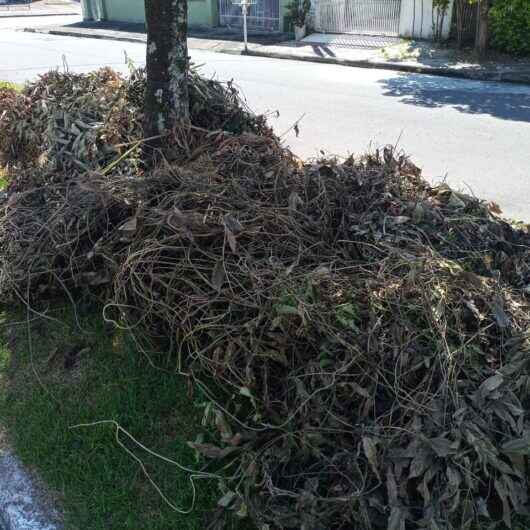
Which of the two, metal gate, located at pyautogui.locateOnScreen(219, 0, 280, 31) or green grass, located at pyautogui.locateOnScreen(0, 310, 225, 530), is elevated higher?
metal gate, located at pyautogui.locateOnScreen(219, 0, 280, 31)

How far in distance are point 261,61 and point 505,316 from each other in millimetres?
13193

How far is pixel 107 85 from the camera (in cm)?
582

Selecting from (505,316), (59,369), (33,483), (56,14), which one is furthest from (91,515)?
(56,14)

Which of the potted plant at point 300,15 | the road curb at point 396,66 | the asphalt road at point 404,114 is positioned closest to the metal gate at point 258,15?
the potted plant at point 300,15

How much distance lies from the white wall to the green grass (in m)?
14.2

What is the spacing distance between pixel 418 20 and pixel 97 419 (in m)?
15.2

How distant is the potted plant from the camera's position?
58.5 feet

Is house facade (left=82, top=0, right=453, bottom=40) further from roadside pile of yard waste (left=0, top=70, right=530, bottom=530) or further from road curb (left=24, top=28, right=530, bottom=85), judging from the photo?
roadside pile of yard waste (left=0, top=70, right=530, bottom=530)

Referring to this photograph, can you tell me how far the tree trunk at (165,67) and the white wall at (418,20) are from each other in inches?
492

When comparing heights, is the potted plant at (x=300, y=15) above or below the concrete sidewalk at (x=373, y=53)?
above

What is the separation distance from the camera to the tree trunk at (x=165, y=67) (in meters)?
4.34

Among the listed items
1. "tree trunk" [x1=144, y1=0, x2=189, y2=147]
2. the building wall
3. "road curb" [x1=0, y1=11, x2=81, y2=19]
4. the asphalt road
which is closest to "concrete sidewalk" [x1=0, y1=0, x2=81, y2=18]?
"road curb" [x1=0, y1=11, x2=81, y2=19]

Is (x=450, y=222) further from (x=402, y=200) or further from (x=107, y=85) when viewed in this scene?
(x=107, y=85)

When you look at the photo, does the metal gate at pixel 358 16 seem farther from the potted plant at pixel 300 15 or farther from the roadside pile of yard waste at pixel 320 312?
the roadside pile of yard waste at pixel 320 312
